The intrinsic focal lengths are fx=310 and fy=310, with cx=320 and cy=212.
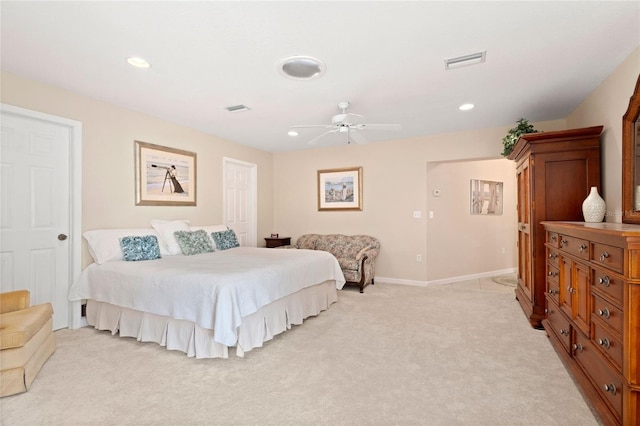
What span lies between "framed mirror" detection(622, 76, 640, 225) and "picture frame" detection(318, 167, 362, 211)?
3553mm

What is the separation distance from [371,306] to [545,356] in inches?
73.2

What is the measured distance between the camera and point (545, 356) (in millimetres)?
2535

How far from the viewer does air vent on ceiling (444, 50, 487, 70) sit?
245cm

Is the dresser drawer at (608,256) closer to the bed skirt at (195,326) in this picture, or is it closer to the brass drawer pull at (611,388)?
the brass drawer pull at (611,388)

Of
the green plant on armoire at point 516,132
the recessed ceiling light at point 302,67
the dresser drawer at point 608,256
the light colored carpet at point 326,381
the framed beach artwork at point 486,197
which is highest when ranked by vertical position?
the recessed ceiling light at point 302,67

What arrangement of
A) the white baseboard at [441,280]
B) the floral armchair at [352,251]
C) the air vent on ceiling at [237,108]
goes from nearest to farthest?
the air vent on ceiling at [237,108] → the floral armchair at [352,251] → the white baseboard at [441,280]

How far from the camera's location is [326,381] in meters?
2.17

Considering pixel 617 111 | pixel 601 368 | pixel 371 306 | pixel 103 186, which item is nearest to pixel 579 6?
pixel 617 111

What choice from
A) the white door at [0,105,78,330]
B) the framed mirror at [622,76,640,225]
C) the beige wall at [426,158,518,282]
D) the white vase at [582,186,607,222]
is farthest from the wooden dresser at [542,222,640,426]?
the white door at [0,105,78,330]

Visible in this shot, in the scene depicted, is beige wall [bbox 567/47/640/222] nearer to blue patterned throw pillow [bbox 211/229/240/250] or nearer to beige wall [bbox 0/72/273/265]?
blue patterned throw pillow [bbox 211/229/240/250]

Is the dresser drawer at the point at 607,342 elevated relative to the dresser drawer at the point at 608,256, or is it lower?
lower

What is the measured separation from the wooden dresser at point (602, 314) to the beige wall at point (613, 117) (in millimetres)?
772

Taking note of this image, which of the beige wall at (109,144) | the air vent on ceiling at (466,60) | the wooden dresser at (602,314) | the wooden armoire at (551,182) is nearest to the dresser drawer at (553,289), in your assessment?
the wooden dresser at (602,314)

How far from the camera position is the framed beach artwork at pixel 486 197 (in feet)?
19.0
